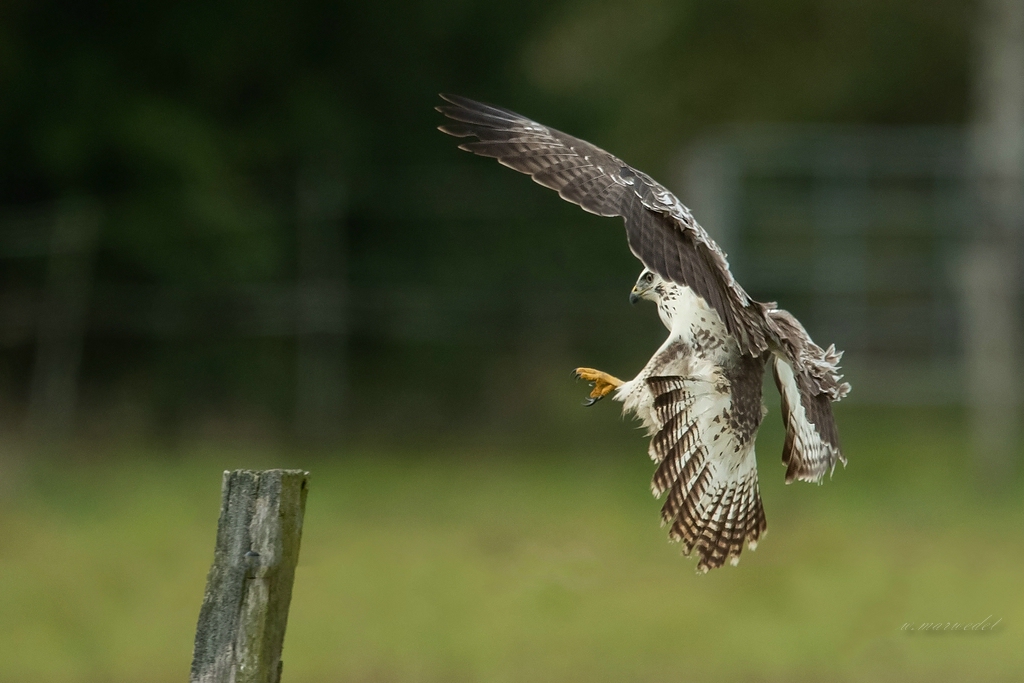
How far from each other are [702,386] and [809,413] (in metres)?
0.40

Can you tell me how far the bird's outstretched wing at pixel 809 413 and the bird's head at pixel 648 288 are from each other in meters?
0.44

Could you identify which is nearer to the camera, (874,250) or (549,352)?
(549,352)

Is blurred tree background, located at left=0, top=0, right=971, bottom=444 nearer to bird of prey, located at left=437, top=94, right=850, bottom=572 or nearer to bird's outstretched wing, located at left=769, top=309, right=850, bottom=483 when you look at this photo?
bird of prey, located at left=437, top=94, right=850, bottom=572

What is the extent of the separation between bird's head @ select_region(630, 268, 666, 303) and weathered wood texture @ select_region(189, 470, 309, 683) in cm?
208

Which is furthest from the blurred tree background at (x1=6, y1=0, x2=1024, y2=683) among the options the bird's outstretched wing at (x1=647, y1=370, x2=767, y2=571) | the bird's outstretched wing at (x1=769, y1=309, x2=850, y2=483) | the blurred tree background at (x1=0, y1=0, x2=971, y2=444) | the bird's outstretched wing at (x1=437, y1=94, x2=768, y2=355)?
the bird's outstretched wing at (x1=437, y1=94, x2=768, y2=355)

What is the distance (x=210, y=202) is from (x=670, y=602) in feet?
22.9

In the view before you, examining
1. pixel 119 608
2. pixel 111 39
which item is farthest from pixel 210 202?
pixel 119 608

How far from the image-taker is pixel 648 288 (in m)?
5.78

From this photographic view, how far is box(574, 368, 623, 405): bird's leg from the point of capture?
5848mm

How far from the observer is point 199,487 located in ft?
39.8

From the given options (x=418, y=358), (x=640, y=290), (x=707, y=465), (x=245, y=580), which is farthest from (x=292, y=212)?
(x=245, y=580)

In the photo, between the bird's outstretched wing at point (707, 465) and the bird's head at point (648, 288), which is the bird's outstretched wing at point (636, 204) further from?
the bird's head at point (648, 288)

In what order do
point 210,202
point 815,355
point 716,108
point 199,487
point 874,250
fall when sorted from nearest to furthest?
point 815,355 < point 199,487 < point 210,202 < point 874,250 < point 716,108

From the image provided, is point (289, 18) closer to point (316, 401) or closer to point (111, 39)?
point (111, 39)
